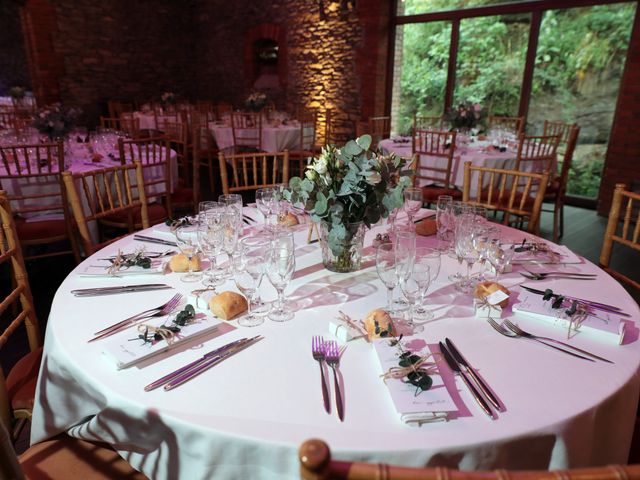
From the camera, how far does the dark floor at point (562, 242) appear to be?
255cm

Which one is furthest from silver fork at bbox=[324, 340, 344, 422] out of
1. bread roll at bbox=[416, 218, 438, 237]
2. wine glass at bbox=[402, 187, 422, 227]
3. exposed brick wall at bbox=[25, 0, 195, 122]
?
exposed brick wall at bbox=[25, 0, 195, 122]

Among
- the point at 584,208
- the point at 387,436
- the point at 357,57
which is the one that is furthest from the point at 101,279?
the point at 357,57

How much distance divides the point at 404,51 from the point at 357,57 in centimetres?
73

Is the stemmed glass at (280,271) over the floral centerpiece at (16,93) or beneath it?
beneath

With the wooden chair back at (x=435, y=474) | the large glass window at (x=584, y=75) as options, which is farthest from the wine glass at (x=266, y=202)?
the large glass window at (x=584, y=75)

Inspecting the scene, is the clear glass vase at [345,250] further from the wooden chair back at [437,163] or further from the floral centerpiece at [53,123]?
the floral centerpiece at [53,123]

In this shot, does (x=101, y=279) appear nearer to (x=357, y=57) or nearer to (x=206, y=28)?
(x=357, y=57)

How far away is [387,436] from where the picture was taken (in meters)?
0.86

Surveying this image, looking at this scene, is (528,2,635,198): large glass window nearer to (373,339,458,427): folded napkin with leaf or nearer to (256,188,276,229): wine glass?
(256,188,276,229): wine glass

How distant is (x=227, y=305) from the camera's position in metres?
1.26

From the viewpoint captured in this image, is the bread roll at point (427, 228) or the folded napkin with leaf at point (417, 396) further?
the bread roll at point (427, 228)

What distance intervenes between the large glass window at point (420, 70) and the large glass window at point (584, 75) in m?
1.38

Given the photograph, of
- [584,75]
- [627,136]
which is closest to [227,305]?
[627,136]

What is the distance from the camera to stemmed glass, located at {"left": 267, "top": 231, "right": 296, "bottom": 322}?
128 cm
